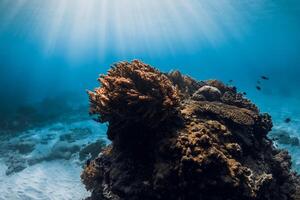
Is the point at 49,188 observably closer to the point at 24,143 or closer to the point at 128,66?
the point at 24,143

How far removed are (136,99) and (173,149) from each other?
128 centimetres

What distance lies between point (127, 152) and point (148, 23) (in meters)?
61.4

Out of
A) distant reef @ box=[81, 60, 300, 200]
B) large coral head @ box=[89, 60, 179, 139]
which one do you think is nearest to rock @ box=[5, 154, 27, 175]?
distant reef @ box=[81, 60, 300, 200]

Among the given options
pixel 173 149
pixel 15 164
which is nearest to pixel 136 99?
pixel 173 149

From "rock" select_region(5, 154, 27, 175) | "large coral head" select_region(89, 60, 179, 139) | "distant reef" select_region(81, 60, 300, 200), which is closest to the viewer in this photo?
"distant reef" select_region(81, 60, 300, 200)

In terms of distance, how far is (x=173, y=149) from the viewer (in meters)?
5.77

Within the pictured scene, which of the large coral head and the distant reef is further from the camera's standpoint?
the large coral head

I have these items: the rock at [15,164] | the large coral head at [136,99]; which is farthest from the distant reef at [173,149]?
the rock at [15,164]

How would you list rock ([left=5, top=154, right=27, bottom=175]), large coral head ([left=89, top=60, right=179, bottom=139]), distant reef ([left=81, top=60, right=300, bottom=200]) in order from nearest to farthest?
distant reef ([left=81, top=60, right=300, bottom=200]), large coral head ([left=89, top=60, right=179, bottom=139]), rock ([left=5, top=154, right=27, bottom=175])

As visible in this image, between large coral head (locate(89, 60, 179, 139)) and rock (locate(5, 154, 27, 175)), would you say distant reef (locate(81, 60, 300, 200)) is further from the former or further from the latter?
rock (locate(5, 154, 27, 175))

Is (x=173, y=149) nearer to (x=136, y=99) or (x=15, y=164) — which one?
(x=136, y=99)

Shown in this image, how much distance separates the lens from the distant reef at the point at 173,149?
5453mm

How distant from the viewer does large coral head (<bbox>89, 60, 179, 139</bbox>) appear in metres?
6.34

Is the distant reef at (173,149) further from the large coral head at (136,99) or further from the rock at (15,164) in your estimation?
the rock at (15,164)
